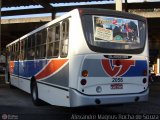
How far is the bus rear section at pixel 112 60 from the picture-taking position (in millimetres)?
9719

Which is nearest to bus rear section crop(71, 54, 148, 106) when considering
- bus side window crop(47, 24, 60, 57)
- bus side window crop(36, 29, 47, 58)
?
bus side window crop(47, 24, 60, 57)

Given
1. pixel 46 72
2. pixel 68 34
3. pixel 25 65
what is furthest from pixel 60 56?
pixel 25 65

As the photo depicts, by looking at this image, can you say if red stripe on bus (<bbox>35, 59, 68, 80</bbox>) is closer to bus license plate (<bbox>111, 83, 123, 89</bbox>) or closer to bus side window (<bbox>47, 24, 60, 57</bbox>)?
bus side window (<bbox>47, 24, 60, 57</bbox>)

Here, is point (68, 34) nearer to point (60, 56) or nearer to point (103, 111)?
point (60, 56)

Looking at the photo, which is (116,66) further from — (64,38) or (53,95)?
(53,95)

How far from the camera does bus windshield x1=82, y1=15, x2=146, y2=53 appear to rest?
9.93m

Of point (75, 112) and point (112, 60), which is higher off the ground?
point (112, 60)

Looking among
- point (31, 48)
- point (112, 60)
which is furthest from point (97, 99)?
point (31, 48)

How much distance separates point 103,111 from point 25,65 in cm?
502

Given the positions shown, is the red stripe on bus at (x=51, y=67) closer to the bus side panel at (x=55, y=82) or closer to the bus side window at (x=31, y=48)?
the bus side panel at (x=55, y=82)

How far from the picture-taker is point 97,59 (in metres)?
9.87

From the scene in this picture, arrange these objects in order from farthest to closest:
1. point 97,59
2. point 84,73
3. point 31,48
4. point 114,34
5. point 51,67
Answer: point 31,48 < point 51,67 < point 114,34 < point 97,59 < point 84,73

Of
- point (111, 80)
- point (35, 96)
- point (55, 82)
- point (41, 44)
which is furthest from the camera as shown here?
point (35, 96)

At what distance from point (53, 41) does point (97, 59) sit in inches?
81.7
